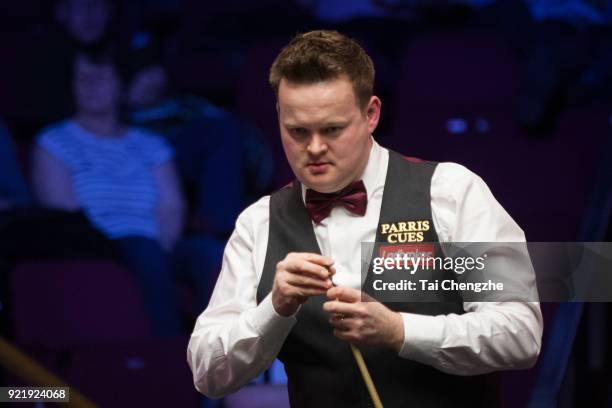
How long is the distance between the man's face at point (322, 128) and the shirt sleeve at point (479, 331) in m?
0.27

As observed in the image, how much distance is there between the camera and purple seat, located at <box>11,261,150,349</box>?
375 cm

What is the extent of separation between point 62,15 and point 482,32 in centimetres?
174

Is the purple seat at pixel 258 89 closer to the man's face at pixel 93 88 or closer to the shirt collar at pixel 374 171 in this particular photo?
the man's face at pixel 93 88

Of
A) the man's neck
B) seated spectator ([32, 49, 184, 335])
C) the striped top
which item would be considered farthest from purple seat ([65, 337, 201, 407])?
the man's neck

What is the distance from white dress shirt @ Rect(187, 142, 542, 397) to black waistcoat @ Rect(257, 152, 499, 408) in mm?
26

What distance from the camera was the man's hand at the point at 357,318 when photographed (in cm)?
179

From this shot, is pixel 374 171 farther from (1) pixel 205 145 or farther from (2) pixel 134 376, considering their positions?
(1) pixel 205 145

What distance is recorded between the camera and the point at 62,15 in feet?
14.0

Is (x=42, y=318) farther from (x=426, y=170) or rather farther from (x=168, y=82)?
(x=426, y=170)

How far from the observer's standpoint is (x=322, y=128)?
202 centimetres

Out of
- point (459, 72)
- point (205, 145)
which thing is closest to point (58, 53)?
point (205, 145)

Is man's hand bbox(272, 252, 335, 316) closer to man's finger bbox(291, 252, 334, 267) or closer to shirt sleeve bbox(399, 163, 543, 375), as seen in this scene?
man's finger bbox(291, 252, 334, 267)

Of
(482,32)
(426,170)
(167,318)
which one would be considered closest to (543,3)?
(482,32)

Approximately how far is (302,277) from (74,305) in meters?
2.19
